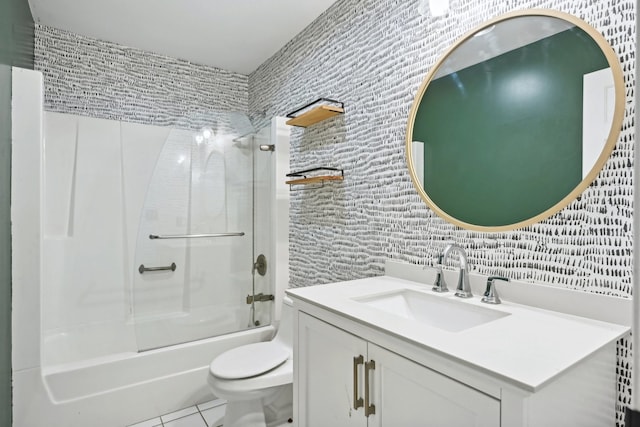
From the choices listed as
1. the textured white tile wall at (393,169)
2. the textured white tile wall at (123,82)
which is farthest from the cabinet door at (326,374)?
the textured white tile wall at (123,82)

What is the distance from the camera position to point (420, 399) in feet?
2.72

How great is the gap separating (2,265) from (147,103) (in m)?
1.63

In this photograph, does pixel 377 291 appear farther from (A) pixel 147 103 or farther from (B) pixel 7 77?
(A) pixel 147 103

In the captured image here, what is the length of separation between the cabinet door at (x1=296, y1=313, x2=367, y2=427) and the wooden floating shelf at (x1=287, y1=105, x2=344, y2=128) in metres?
1.14

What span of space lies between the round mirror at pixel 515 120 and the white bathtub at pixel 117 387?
1721 mm

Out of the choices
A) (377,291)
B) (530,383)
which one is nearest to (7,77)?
(377,291)

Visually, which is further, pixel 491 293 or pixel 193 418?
pixel 193 418

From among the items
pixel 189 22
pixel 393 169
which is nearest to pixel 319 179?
pixel 393 169

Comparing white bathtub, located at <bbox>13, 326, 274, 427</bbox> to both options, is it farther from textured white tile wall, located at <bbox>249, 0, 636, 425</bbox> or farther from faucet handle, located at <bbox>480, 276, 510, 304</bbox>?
faucet handle, located at <bbox>480, 276, 510, 304</bbox>

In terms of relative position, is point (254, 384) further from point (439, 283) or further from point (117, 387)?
point (439, 283)

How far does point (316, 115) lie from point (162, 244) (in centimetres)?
131

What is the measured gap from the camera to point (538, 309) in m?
1.06

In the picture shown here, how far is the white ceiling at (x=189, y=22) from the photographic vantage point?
2049 millimetres

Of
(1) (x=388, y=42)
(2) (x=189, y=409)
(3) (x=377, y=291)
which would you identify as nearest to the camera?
(3) (x=377, y=291)
